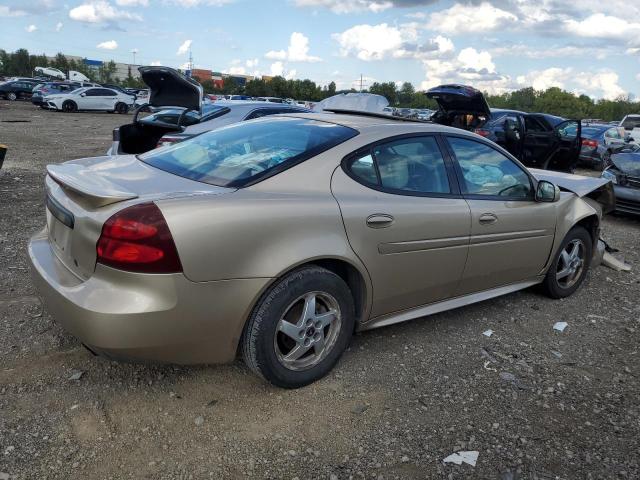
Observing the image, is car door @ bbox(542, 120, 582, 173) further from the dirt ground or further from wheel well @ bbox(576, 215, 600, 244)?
the dirt ground

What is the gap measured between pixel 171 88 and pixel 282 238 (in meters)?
7.02

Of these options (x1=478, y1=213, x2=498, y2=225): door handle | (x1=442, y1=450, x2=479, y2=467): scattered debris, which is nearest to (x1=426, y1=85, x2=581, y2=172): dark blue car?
(x1=478, y1=213, x2=498, y2=225): door handle

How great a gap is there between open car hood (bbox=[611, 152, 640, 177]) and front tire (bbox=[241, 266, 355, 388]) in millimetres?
7108

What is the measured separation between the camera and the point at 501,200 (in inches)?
152

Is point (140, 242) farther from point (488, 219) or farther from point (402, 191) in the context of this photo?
point (488, 219)

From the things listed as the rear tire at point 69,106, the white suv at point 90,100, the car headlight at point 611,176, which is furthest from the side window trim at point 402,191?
the rear tire at point 69,106

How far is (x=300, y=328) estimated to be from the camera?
9.44 feet

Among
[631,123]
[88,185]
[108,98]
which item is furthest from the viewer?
[108,98]

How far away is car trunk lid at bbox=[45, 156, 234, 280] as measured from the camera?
2.50 m

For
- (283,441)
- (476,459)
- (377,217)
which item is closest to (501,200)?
(377,217)

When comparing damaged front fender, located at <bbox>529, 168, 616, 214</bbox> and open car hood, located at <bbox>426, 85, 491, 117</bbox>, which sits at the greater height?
open car hood, located at <bbox>426, 85, 491, 117</bbox>

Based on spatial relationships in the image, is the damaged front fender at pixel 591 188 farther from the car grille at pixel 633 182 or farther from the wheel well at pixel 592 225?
the car grille at pixel 633 182

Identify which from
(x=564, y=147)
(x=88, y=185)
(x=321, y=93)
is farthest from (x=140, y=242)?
(x=321, y=93)

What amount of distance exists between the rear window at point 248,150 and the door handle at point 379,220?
1.61ft
